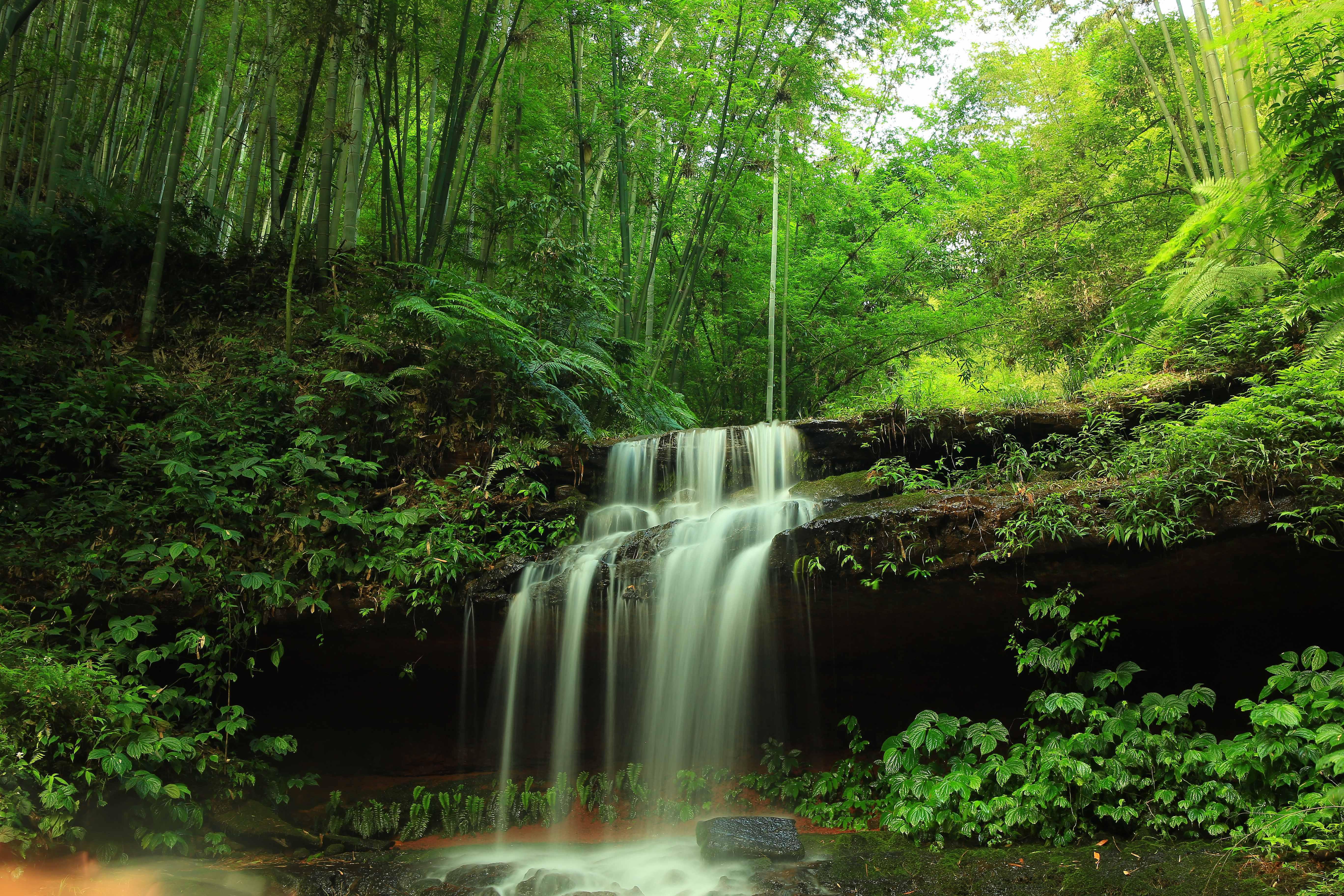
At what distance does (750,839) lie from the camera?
15.5 ft

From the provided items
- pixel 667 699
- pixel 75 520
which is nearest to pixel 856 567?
pixel 667 699

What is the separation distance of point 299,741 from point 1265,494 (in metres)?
7.39

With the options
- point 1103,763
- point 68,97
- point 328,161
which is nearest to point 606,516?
point 1103,763

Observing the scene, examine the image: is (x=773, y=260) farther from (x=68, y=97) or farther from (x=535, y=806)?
(x=68, y=97)

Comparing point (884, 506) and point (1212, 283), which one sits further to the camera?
point (1212, 283)

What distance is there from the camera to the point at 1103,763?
4.29 metres

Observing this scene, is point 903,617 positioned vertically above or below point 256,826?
→ above

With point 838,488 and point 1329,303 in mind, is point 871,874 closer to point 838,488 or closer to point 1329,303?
point 838,488

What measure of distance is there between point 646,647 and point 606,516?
1.66 m

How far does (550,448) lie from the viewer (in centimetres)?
725

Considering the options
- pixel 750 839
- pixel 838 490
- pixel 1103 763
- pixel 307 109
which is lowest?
pixel 750 839

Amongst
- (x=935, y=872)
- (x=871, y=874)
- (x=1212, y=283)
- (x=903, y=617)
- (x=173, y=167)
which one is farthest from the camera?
(x=173, y=167)

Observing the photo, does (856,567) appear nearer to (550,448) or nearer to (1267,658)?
(1267,658)

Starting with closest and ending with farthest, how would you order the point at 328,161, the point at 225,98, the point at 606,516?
the point at 606,516 → the point at 328,161 → the point at 225,98
